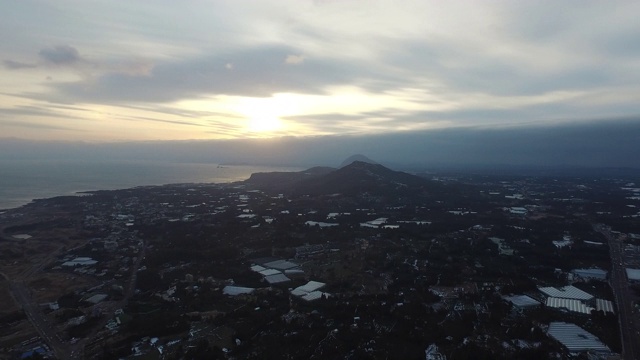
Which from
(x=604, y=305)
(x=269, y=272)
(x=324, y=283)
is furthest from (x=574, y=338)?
(x=269, y=272)

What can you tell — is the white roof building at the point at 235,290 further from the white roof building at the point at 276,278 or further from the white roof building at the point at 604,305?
the white roof building at the point at 604,305

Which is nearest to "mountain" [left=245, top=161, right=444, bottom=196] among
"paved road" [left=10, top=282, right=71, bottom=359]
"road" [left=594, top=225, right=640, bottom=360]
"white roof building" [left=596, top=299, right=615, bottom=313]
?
"road" [left=594, top=225, right=640, bottom=360]

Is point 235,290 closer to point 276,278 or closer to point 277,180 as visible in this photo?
point 276,278

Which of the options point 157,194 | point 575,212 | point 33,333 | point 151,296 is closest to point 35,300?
point 33,333

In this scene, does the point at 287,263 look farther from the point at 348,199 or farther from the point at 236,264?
the point at 348,199

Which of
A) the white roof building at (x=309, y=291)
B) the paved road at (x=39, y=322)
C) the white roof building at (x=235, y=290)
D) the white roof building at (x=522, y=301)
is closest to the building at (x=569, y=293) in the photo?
the white roof building at (x=522, y=301)

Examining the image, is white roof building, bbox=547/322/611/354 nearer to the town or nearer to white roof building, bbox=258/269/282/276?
the town

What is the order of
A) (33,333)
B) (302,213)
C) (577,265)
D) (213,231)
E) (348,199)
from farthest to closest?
(348,199) → (302,213) → (213,231) → (577,265) → (33,333)
